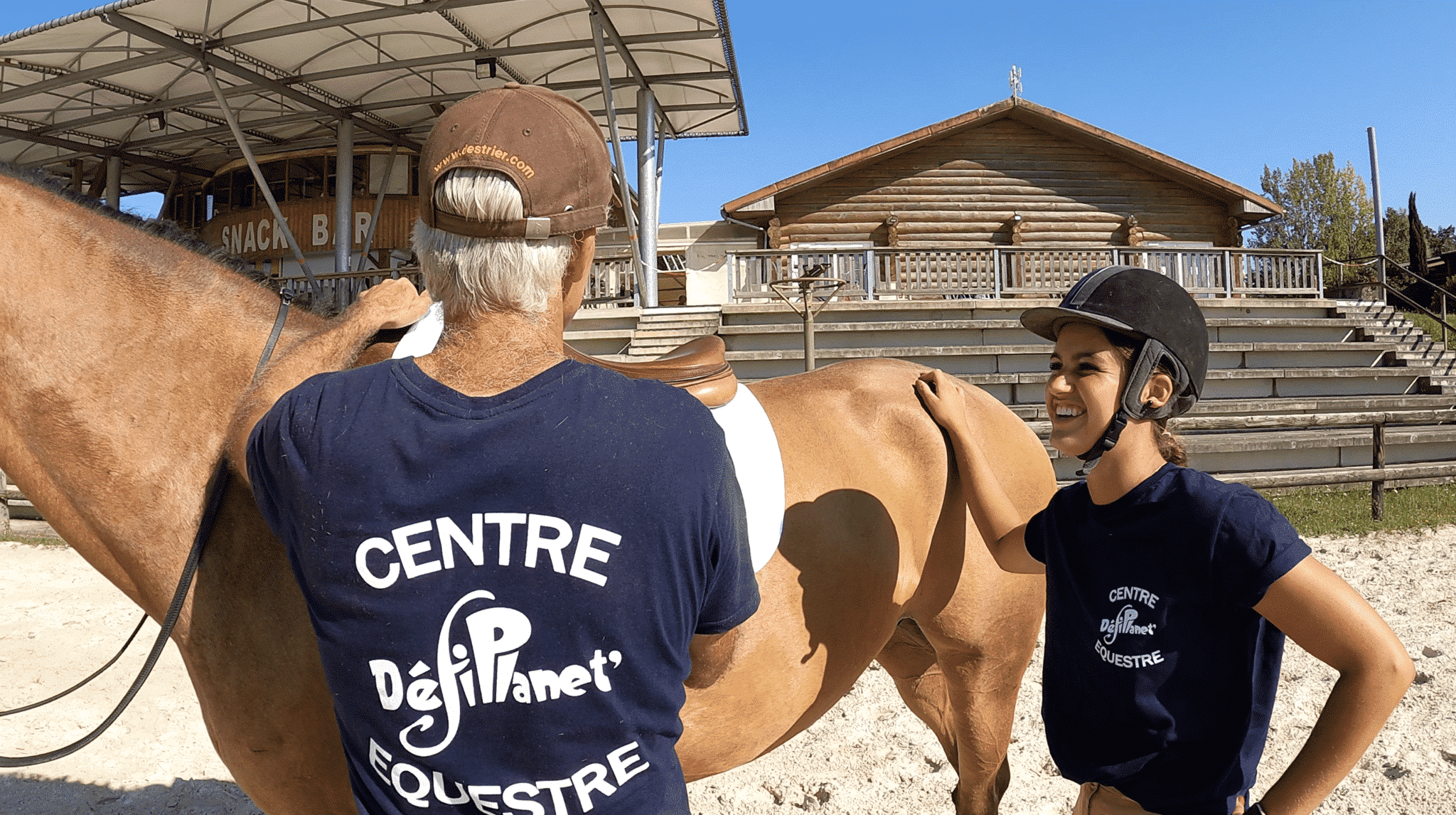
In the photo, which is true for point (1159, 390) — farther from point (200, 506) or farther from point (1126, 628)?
point (200, 506)

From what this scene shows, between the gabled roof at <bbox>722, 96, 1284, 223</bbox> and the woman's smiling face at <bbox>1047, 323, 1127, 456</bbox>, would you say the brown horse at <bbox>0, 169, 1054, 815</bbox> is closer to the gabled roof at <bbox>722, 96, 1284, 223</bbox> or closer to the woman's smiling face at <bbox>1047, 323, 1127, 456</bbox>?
the woman's smiling face at <bbox>1047, 323, 1127, 456</bbox>

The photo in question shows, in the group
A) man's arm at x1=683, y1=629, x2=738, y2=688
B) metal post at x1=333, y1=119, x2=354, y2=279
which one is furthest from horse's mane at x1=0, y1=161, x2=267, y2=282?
metal post at x1=333, y1=119, x2=354, y2=279

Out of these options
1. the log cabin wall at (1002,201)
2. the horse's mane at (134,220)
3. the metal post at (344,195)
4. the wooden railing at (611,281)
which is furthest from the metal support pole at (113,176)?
the horse's mane at (134,220)

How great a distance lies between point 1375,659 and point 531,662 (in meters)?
1.23

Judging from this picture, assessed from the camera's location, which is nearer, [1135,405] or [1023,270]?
[1135,405]

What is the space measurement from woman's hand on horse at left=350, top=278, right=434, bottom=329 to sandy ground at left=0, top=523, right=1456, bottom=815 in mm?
2599

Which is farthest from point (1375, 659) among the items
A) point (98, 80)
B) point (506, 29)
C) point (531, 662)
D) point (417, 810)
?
point (98, 80)

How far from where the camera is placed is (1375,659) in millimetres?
1185

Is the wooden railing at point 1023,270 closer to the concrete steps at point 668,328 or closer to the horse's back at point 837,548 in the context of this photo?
the concrete steps at point 668,328

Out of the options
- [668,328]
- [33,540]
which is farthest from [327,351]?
[668,328]

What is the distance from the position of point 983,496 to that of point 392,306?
1484 millimetres

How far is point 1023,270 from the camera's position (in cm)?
1475

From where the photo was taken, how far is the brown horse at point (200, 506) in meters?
1.56

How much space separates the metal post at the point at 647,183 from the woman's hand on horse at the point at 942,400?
453 inches
